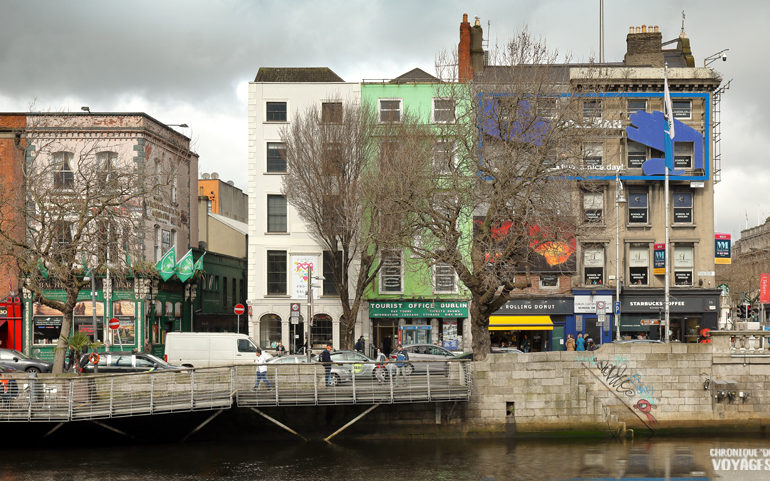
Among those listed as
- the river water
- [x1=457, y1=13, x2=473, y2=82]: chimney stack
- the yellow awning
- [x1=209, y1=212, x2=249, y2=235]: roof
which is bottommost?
the river water

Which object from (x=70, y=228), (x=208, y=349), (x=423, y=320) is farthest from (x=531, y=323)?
(x=70, y=228)

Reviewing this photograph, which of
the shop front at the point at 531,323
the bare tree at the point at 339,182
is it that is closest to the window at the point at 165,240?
the bare tree at the point at 339,182

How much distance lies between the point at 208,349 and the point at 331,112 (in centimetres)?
1563

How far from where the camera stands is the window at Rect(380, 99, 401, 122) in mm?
55406

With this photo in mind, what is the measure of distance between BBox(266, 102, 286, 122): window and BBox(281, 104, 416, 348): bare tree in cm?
439

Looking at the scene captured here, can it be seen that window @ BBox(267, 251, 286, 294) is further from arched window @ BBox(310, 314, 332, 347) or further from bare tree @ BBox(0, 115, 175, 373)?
bare tree @ BBox(0, 115, 175, 373)

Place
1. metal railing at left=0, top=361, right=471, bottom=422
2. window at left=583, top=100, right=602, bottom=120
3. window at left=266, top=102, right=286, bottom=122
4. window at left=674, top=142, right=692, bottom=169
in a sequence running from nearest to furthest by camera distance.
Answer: metal railing at left=0, top=361, right=471, bottom=422, window at left=583, top=100, right=602, bottom=120, window at left=266, top=102, right=286, bottom=122, window at left=674, top=142, right=692, bottom=169

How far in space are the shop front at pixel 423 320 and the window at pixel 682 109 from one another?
18.2 m

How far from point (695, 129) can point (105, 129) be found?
36478 millimetres

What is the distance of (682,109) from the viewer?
5700 centimetres

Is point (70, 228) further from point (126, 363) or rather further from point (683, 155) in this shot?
point (683, 155)

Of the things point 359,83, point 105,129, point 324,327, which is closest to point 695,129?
point 359,83

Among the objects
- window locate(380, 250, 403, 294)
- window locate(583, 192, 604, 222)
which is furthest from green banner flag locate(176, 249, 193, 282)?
window locate(583, 192, 604, 222)

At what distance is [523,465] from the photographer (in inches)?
1201
